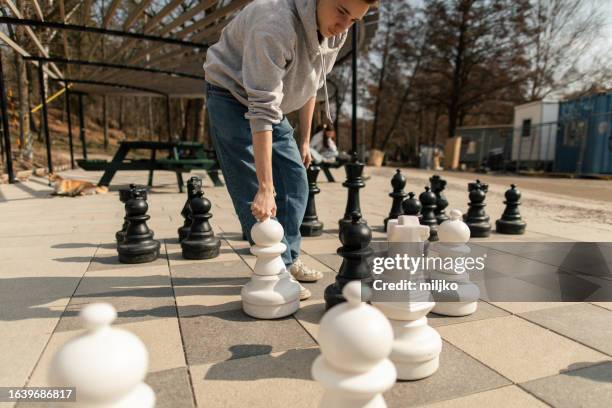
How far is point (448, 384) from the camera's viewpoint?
4.13 ft

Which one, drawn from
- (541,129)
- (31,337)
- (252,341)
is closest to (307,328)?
(252,341)

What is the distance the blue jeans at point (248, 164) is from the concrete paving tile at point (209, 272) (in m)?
0.39

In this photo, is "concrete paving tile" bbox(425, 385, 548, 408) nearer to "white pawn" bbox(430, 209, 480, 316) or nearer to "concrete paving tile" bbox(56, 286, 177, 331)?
"white pawn" bbox(430, 209, 480, 316)

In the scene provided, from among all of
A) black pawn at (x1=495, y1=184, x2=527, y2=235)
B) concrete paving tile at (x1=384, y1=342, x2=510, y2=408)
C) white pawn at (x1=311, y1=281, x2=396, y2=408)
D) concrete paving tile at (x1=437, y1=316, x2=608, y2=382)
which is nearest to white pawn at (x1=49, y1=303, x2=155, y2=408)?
white pawn at (x1=311, y1=281, x2=396, y2=408)

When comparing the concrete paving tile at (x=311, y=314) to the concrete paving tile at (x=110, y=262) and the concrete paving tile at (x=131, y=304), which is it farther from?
the concrete paving tile at (x=110, y=262)

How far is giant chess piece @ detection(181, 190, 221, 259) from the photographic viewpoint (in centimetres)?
271

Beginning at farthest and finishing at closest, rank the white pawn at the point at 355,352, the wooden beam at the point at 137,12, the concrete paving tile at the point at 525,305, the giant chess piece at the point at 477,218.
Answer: the wooden beam at the point at 137,12 < the giant chess piece at the point at 477,218 < the concrete paving tile at the point at 525,305 < the white pawn at the point at 355,352

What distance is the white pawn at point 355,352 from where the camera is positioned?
832mm

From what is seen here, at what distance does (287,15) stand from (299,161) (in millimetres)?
756

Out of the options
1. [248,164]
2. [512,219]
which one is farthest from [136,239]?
[512,219]

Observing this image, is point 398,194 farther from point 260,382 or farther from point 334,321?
point 334,321

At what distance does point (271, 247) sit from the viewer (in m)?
1.80

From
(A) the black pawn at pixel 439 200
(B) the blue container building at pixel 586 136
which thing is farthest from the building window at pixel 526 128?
(A) the black pawn at pixel 439 200

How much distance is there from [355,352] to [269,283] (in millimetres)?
996
